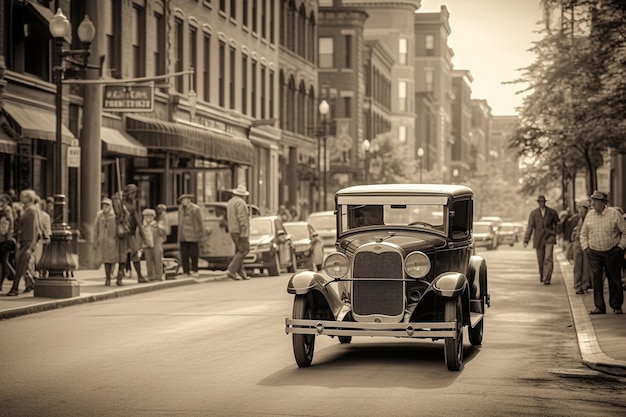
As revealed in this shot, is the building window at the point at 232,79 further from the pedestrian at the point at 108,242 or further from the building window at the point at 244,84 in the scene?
the pedestrian at the point at 108,242

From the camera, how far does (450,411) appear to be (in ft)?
34.2

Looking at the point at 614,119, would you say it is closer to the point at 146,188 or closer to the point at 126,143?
the point at 126,143

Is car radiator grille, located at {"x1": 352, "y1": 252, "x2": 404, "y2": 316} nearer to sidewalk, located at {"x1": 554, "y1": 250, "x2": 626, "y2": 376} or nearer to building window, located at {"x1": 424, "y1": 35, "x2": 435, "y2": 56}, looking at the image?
sidewalk, located at {"x1": 554, "y1": 250, "x2": 626, "y2": 376}

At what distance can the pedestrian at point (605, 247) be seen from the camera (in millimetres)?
19781

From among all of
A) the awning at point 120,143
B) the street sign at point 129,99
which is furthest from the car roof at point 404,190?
the awning at point 120,143

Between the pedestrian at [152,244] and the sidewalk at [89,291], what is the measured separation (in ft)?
1.22

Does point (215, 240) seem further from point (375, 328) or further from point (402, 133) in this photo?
point (402, 133)

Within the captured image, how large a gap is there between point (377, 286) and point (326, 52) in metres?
73.6

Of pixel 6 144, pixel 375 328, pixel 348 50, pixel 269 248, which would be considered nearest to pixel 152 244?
→ pixel 6 144

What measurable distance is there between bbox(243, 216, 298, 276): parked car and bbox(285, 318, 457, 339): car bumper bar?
19.7 meters

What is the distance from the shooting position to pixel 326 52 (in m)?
86.2

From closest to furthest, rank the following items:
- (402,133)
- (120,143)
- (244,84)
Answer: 1. (120,143)
2. (244,84)
3. (402,133)

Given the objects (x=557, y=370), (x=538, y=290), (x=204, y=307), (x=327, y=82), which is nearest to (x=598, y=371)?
(x=557, y=370)

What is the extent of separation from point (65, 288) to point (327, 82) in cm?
6319
